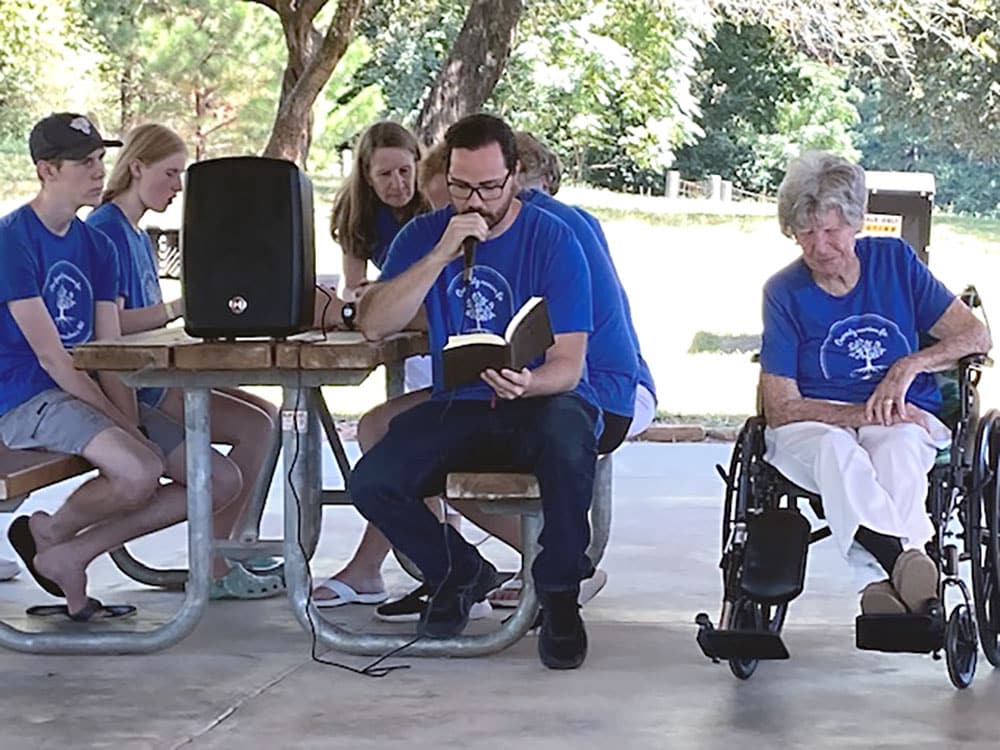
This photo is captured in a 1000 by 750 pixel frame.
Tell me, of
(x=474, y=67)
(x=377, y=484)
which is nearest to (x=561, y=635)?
(x=377, y=484)

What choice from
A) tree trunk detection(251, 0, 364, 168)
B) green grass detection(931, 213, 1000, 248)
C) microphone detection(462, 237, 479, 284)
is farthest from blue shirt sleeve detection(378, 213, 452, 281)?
green grass detection(931, 213, 1000, 248)

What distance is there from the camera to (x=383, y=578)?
4879mm

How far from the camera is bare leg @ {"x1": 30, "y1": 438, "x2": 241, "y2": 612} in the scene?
4.17 metres

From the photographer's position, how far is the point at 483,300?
3.92 metres

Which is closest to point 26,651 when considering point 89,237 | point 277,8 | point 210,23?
point 89,237

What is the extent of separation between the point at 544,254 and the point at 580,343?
0.21 m

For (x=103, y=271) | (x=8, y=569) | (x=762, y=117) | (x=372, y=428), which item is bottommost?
(x=8, y=569)

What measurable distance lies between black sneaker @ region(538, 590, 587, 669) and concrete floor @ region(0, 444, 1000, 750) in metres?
0.03

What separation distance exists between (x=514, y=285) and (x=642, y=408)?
618 mm

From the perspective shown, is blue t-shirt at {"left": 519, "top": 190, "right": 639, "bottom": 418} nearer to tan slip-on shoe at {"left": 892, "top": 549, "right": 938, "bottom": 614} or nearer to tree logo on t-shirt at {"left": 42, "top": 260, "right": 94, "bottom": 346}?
tan slip-on shoe at {"left": 892, "top": 549, "right": 938, "bottom": 614}

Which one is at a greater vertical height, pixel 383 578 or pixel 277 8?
pixel 277 8

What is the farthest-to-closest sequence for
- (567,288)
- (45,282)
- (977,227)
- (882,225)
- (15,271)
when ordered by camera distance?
1. (977,227)
2. (882,225)
3. (45,282)
4. (15,271)
5. (567,288)

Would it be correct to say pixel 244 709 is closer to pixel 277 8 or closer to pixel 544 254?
pixel 544 254

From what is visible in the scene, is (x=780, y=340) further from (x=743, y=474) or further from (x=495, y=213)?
(x=495, y=213)
